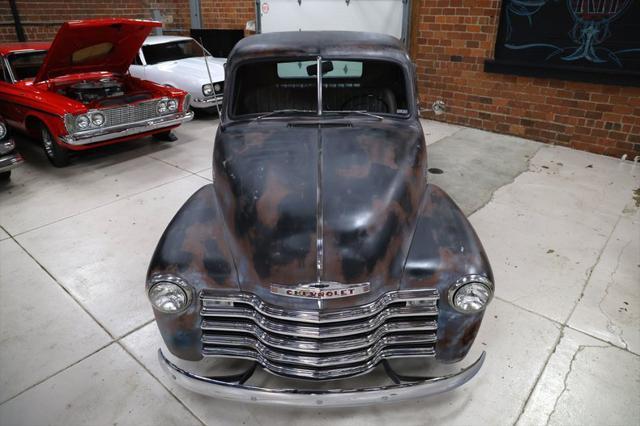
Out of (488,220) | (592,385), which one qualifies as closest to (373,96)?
(488,220)

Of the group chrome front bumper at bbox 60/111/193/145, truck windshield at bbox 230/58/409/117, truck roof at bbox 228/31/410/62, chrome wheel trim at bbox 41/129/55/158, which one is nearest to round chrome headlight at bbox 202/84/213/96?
chrome front bumper at bbox 60/111/193/145

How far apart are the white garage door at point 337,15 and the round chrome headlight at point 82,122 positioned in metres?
4.67

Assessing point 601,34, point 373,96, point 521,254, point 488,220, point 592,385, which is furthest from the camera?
point 601,34

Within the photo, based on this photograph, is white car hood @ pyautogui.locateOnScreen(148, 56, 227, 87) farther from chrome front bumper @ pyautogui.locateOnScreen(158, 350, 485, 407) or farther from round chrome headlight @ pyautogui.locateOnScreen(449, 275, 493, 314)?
round chrome headlight @ pyautogui.locateOnScreen(449, 275, 493, 314)

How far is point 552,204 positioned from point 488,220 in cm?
88

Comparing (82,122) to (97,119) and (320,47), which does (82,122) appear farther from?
(320,47)

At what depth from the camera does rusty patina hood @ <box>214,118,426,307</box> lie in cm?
197

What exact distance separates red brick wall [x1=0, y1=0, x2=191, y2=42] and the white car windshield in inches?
118

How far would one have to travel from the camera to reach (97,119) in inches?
203

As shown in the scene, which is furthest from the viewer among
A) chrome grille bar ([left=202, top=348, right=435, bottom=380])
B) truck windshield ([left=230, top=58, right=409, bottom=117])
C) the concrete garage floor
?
truck windshield ([left=230, top=58, right=409, bottom=117])

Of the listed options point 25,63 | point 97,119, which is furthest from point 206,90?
point 25,63

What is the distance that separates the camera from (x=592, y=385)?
240cm

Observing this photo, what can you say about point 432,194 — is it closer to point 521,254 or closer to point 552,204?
point 521,254

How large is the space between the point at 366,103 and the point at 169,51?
230 inches
